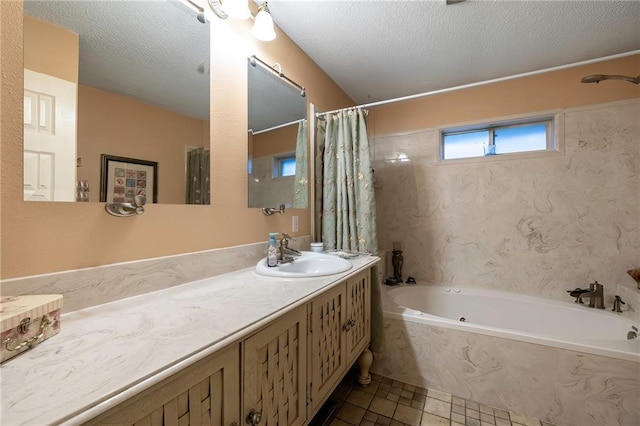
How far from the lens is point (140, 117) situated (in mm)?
945

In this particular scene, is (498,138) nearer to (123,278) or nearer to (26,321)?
(123,278)

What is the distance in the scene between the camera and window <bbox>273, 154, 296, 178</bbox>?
167cm

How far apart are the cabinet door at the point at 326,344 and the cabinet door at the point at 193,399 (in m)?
0.39

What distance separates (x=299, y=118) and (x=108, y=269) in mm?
1465

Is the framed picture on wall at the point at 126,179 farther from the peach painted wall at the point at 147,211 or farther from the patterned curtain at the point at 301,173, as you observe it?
the patterned curtain at the point at 301,173

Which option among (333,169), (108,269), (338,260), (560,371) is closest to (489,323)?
(560,371)

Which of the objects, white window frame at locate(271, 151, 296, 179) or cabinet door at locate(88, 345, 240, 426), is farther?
white window frame at locate(271, 151, 296, 179)

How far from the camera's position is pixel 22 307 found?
0.58 m

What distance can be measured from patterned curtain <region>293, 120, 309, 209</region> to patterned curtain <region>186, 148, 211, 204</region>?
0.74 metres

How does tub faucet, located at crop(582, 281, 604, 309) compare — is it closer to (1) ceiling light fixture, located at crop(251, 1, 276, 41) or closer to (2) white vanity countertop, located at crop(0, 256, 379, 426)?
(2) white vanity countertop, located at crop(0, 256, 379, 426)

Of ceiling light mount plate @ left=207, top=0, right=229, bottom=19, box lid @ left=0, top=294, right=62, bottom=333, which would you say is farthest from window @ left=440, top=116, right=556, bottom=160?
box lid @ left=0, top=294, right=62, bottom=333

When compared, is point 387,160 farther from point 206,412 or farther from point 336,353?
point 206,412

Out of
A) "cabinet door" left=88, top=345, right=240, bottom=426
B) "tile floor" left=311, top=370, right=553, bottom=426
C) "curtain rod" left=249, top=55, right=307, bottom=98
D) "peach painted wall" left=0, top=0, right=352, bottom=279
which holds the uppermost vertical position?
"curtain rod" left=249, top=55, right=307, bottom=98

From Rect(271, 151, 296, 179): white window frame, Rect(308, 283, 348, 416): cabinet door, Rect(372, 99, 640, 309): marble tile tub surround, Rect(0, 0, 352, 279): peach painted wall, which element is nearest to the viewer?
Rect(0, 0, 352, 279): peach painted wall
